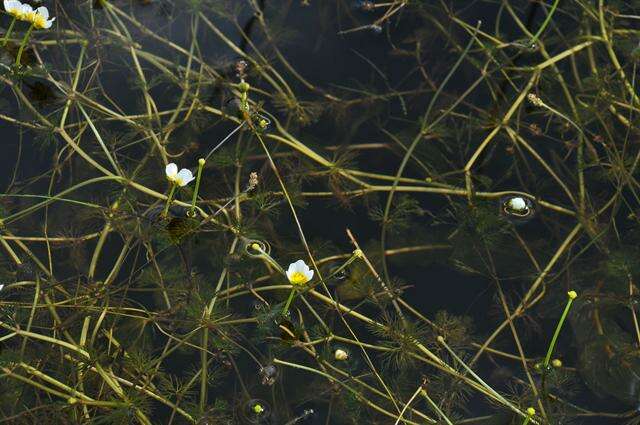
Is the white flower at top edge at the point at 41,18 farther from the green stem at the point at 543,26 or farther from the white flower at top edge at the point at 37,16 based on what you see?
the green stem at the point at 543,26

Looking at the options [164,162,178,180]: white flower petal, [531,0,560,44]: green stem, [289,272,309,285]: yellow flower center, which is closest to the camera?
[289,272,309,285]: yellow flower center

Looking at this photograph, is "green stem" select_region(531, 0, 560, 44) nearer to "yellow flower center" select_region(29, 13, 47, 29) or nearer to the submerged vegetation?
the submerged vegetation

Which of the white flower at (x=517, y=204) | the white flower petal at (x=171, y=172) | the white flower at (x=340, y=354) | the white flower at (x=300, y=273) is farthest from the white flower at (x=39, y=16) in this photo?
the white flower at (x=517, y=204)

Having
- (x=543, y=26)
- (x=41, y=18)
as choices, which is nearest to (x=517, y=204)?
(x=543, y=26)

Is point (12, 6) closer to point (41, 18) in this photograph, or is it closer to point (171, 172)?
point (41, 18)

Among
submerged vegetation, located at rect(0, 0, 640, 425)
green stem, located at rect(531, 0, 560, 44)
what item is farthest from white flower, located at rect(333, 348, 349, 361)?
green stem, located at rect(531, 0, 560, 44)

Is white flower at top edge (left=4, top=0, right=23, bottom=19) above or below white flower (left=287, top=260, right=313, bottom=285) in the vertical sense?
above
